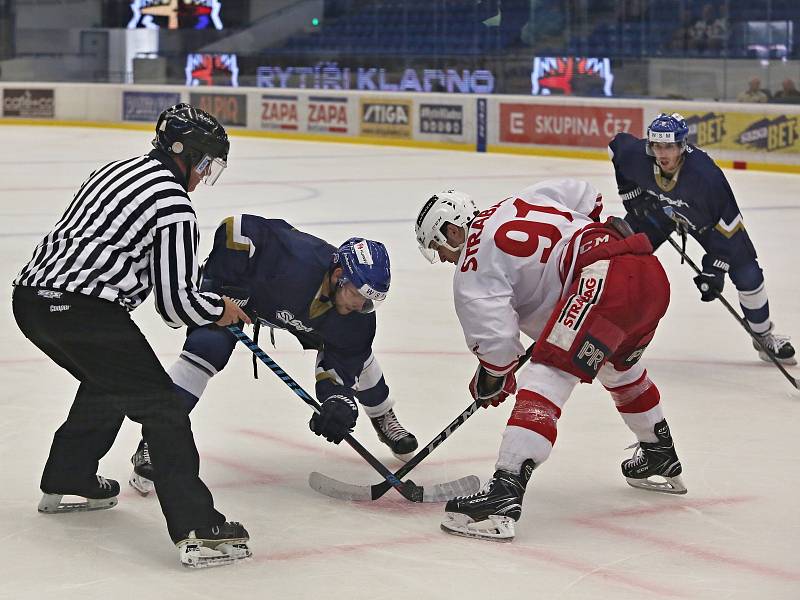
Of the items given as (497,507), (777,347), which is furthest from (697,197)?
(497,507)

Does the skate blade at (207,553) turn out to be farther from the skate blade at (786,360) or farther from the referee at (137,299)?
the skate blade at (786,360)

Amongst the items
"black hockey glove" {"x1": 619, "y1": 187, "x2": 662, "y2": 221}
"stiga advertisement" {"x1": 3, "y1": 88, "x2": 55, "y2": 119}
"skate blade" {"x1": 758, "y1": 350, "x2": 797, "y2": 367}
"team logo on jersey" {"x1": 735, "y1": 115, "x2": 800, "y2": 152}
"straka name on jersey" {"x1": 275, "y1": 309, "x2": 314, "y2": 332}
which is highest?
"stiga advertisement" {"x1": 3, "y1": 88, "x2": 55, "y2": 119}

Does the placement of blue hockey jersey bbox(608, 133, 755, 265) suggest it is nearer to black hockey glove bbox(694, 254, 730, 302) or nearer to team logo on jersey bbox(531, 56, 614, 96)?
black hockey glove bbox(694, 254, 730, 302)

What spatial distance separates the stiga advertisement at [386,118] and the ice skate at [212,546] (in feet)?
49.0

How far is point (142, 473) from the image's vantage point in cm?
387

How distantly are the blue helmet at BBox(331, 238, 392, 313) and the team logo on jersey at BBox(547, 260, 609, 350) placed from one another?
46cm

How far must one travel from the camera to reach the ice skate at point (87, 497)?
362cm

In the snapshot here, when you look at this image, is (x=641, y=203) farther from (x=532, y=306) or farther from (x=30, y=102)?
(x=30, y=102)

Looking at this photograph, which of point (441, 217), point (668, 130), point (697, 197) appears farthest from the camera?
point (697, 197)

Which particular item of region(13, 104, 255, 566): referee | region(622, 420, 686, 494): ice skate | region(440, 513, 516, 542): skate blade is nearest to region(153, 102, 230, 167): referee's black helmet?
region(13, 104, 255, 566): referee

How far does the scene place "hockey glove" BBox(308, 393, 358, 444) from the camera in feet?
11.8

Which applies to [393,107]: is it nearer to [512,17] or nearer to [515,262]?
[512,17]

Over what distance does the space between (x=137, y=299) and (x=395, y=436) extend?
1.22m

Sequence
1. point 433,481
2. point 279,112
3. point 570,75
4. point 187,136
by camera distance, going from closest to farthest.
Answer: point 187,136 < point 433,481 < point 570,75 < point 279,112
